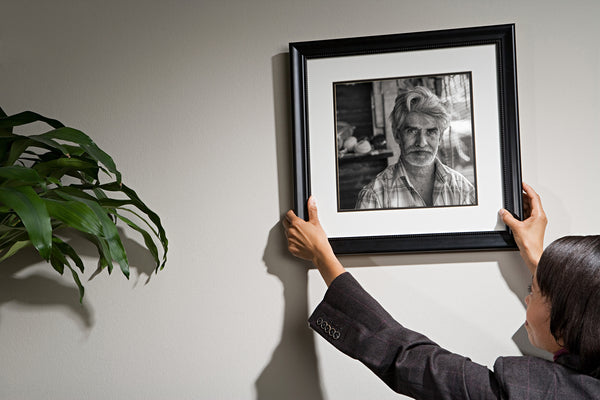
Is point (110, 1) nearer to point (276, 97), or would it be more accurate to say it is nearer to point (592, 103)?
point (276, 97)

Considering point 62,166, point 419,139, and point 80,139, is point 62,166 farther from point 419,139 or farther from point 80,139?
point 419,139

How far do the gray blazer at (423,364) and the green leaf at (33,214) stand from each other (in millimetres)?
537

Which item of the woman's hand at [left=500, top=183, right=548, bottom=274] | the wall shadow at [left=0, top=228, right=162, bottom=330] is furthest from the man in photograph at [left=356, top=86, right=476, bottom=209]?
the wall shadow at [left=0, top=228, right=162, bottom=330]

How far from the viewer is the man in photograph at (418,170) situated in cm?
114

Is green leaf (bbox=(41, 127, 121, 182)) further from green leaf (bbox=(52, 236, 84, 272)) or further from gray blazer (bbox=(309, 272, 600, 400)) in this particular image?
gray blazer (bbox=(309, 272, 600, 400))

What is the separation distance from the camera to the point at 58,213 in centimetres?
84

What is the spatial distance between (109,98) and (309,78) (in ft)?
1.69

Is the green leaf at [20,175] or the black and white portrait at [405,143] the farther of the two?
the black and white portrait at [405,143]

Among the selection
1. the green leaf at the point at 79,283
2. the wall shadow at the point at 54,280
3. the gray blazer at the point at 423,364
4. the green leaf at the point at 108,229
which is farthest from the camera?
the wall shadow at the point at 54,280

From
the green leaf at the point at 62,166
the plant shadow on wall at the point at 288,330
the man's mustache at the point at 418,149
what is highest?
the man's mustache at the point at 418,149

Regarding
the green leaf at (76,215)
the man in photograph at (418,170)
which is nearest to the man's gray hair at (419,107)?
the man in photograph at (418,170)

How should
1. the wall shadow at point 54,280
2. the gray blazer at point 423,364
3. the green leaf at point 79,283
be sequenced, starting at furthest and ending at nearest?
1. the wall shadow at point 54,280
2. the green leaf at point 79,283
3. the gray blazer at point 423,364

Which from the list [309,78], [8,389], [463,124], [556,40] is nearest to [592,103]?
[556,40]

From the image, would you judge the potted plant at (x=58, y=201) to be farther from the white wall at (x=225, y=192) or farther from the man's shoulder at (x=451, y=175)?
the man's shoulder at (x=451, y=175)
